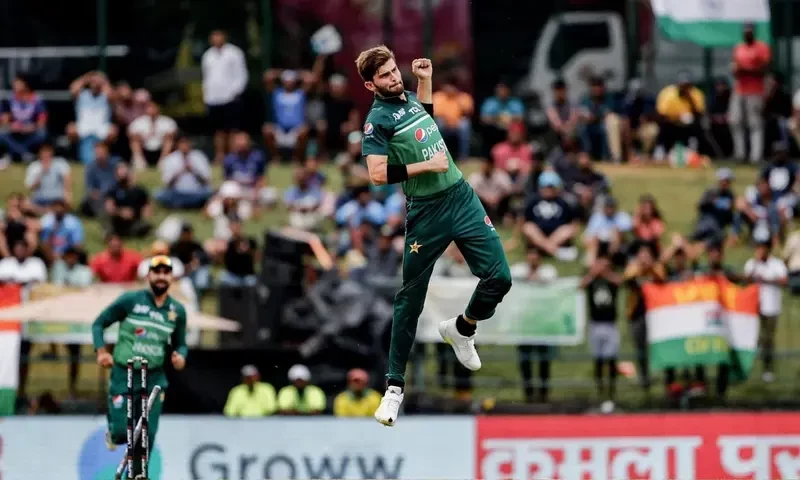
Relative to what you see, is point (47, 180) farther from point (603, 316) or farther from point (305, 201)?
point (603, 316)

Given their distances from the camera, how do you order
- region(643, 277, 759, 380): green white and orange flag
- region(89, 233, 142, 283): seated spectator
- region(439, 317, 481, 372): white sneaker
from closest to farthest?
region(439, 317, 481, 372): white sneaker → region(643, 277, 759, 380): green white and orange flag → region(89, 233, 142, 283): seated spectator

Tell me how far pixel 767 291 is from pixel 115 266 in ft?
27.5

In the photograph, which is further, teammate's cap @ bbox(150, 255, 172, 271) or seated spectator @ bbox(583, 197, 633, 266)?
seated spectator @ bbox(583, 197, 633, 266)

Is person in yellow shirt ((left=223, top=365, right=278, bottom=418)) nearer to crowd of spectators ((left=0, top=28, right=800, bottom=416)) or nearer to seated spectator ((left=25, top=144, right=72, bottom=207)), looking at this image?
crowd of spectators ((left=0, top=28, right=800, bottom=416))

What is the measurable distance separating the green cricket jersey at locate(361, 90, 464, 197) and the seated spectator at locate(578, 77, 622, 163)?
15.9 metres

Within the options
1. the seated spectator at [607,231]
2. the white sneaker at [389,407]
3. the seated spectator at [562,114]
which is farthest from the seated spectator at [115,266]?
the white sneaker at [389,407]

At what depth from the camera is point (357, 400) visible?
19.3m

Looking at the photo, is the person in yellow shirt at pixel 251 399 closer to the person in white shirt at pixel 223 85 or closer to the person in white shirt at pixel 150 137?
the person in white shirt at pixel 150 137

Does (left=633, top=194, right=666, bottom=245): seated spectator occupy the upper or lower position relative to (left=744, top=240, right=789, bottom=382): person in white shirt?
upper

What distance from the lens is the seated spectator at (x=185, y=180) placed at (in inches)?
1034

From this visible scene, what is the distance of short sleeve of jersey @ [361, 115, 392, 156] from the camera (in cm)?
1159

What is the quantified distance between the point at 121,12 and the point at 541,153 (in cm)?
802

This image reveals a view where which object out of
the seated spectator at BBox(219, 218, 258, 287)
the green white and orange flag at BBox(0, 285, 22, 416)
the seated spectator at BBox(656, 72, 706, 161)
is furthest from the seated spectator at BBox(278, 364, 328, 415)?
the seated spectator at BBox(656, 72, 706, 161)

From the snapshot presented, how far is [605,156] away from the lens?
1105 inches
